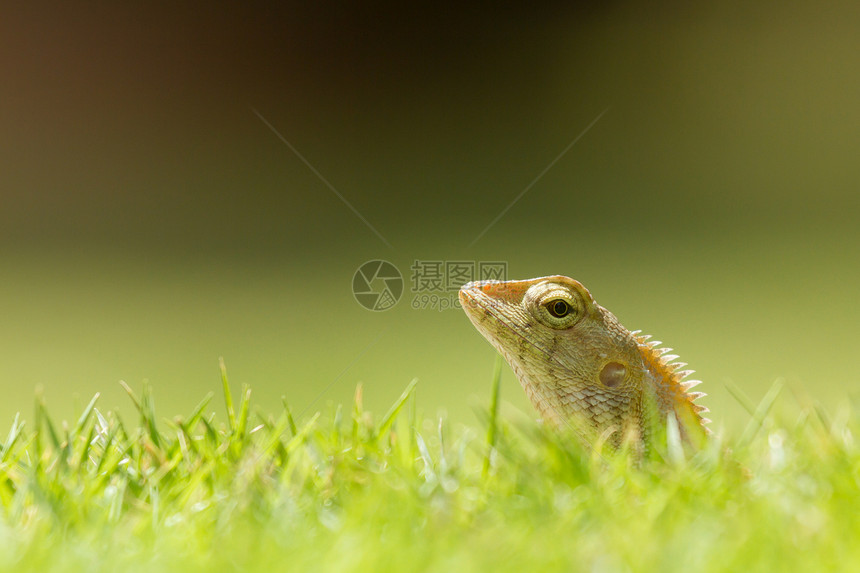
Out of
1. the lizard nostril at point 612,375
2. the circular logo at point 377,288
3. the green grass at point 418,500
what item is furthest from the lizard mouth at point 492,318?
the circular logo at point 377,288

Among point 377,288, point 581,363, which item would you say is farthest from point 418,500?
point 377,288

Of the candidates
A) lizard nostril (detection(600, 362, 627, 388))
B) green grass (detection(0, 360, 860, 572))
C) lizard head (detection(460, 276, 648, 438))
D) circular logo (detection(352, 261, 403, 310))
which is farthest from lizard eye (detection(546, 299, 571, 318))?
circular logo (detection(352, 261, 403, 310))

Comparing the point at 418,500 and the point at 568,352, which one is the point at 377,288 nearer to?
the point at 568,352

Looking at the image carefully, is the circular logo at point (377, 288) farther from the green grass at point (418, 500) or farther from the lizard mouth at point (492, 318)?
the green grass at point (418, 500)

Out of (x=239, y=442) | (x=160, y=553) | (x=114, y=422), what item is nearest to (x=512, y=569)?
(x=160, y=553)

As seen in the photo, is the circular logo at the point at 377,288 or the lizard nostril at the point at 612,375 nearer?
the lizard nostril at the point at 612,375

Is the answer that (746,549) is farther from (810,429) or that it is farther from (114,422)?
(114,422)

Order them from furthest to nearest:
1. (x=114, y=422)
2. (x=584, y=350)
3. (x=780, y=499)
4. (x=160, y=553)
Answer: (x=584, y=350)
(x=114, y=422)
(x=780, y=499)
(x=160, y=553)
